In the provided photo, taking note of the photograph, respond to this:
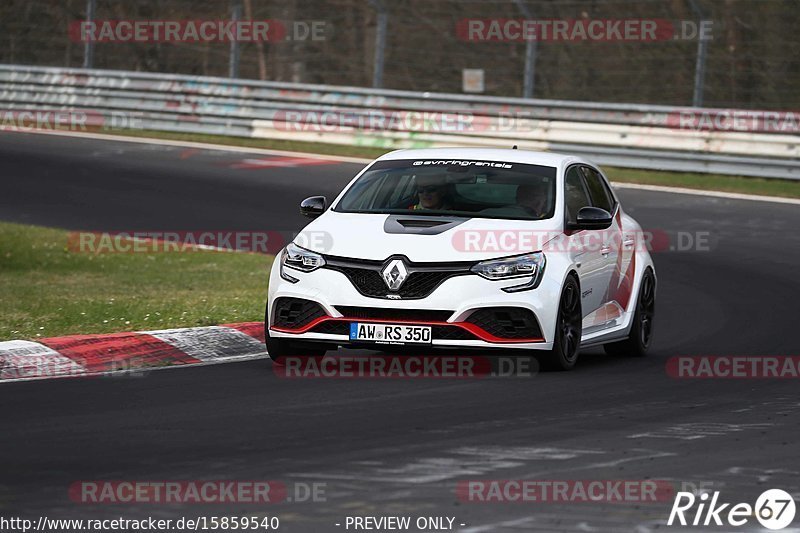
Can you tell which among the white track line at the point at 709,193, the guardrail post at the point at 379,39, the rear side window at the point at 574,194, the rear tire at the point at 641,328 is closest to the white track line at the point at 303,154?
the white track line at the point at 709,193

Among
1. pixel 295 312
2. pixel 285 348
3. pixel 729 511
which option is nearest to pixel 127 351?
pixel 285 348

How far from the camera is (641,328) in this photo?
1241 centimetres

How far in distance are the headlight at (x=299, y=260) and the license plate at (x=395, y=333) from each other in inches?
20.7

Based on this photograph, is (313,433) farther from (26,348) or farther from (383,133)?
(383,133)

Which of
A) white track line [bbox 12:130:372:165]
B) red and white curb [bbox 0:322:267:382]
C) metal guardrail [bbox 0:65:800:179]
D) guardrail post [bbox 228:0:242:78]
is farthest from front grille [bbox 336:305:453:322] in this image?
guardrail post [bbox 228:0:242:78]

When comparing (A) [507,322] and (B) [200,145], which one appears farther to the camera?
(B) [200,145]

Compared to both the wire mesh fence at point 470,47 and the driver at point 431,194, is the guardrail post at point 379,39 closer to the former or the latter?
the wire mesh fence at point 470,47

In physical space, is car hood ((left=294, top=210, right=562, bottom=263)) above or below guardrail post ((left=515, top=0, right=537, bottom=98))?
below

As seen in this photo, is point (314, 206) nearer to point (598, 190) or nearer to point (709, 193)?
point (598, 190)

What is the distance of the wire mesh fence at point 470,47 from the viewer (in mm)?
26219

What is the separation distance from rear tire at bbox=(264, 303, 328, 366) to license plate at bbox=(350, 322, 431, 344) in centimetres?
41

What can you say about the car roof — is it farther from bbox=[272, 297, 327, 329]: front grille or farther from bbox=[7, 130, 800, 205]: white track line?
bbox=[7, 130, 800, 205]: white track line

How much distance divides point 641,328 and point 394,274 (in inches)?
112

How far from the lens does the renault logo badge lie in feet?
33.7
